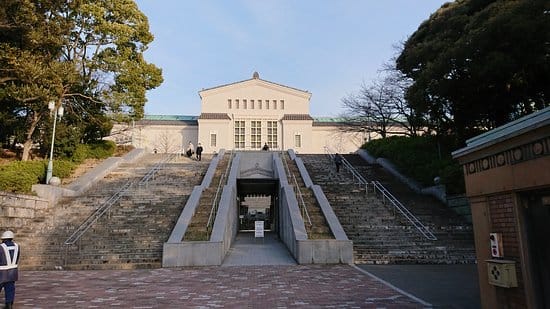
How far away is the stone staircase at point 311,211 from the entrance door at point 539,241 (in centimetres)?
817

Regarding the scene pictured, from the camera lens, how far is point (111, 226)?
1436 cm

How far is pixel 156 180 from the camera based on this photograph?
838 inches

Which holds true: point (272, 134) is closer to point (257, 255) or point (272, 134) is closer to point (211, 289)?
point (257, 255)

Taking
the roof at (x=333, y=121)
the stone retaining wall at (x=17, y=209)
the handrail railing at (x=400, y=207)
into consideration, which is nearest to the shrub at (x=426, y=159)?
the handrail railing at (x=400, y=207)

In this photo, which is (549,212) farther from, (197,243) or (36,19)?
(36,19)

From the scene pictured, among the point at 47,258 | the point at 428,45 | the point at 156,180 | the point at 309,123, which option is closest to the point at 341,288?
the point at 47,258

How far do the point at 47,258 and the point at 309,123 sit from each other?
127 ft

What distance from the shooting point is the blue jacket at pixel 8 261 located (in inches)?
259

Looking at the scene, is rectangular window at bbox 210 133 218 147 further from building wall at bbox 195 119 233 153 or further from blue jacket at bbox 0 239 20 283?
blue jacket at bbox 0 239 20 283

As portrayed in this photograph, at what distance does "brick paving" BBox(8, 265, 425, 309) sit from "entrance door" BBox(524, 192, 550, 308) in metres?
2.46

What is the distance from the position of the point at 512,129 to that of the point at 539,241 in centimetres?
143

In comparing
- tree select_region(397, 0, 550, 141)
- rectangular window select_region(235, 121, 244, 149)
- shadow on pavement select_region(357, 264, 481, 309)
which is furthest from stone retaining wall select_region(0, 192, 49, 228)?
rectangular window select_region(235, 121, 244, 149)

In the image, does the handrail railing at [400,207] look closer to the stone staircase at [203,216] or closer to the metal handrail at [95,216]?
the stone staircase at [203,216]

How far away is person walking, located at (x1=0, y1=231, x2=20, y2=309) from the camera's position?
656cm
